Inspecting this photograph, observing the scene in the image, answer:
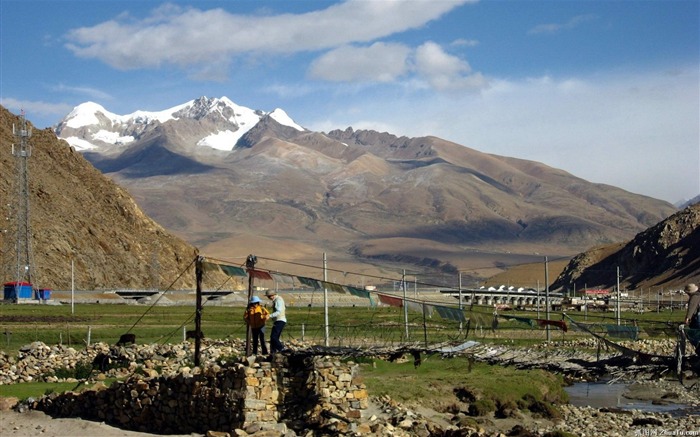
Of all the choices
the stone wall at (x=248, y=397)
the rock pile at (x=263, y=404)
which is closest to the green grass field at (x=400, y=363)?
the rock pile at (x=263, y=404)

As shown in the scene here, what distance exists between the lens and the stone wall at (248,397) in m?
22.5

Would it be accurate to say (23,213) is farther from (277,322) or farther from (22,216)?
(277,322)

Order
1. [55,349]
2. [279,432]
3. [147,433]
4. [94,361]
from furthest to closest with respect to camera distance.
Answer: [55,349] < [94,361] < [147,433] < [279,432]

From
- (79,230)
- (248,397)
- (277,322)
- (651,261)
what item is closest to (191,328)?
(277,322)

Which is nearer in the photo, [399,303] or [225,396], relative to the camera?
[225,396]

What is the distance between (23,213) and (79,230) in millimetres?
18455

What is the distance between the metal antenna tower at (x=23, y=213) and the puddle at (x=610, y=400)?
57.7 m

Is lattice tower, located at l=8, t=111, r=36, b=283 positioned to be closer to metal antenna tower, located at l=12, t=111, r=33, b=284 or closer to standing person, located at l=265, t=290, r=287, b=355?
metal antenna tower, located at l=12, t=111, r=33, b=284

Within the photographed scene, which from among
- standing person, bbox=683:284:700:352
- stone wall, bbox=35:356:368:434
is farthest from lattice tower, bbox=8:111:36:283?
standing person, bbox=683:284:700:352

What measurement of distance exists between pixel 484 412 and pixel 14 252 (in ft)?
248

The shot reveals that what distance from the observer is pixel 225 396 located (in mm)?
22547

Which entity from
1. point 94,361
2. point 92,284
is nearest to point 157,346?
point 94,361

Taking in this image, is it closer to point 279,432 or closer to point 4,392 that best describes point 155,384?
point 279,432

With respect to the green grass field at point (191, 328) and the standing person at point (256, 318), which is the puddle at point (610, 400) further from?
the standing person at point (256, 318)
